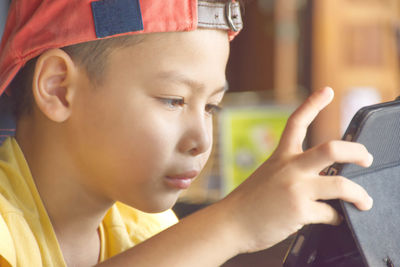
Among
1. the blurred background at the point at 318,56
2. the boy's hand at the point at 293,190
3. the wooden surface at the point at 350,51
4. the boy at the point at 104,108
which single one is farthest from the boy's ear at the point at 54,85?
the wooden surface at the point at 350,51

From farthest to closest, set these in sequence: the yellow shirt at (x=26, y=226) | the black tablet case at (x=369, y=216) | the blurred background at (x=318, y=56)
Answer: the blurred background at (x=318, y=56) → the yellow shirt at (x=26, y=226) → the black tablet case at (x=369, y=216)

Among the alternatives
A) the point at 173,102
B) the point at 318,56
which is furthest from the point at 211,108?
the point at 318,56

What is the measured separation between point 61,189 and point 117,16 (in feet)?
0.78

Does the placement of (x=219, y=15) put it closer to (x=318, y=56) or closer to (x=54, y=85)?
(x=54, y=85)

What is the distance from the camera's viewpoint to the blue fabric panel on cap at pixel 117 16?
2.11 ft

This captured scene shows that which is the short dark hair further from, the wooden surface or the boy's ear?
the wooden surface

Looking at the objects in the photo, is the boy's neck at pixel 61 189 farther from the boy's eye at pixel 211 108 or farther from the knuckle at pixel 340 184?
the knuckle at pixel 340 184

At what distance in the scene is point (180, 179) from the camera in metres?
0.66

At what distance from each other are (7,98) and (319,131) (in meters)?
2.65

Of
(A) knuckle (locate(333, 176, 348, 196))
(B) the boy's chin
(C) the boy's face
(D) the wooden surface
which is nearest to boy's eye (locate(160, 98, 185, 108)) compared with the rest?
(C) the boy's face

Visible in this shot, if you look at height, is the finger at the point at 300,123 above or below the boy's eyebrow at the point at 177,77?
below

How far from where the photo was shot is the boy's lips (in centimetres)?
65

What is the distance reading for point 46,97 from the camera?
68cm

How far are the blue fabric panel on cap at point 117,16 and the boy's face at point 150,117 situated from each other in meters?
0.02
